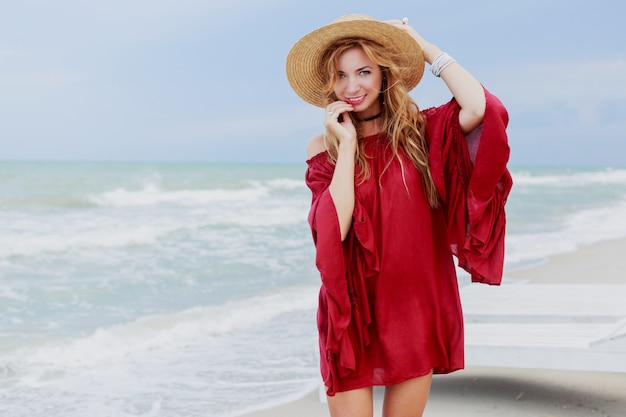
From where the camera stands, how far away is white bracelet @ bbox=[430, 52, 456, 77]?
101 inches

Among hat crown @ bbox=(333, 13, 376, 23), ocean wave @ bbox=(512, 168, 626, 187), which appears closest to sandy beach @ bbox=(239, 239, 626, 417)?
hat crown @ bbox=(333, 13, 376, 23)

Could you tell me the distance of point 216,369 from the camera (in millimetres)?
5797


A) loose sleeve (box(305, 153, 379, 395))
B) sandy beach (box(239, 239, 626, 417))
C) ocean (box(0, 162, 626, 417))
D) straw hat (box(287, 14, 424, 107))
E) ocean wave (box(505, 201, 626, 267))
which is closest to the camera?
loose sleeve (box(305, 153, 379, 395))

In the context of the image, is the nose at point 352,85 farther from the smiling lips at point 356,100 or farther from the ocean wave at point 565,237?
the ocean wave at point 565,237

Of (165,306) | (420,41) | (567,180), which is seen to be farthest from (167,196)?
(567,180)

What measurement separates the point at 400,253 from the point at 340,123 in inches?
17.7

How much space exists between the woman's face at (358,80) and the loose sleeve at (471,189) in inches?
8.6

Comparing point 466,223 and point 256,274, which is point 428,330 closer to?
point 466,223

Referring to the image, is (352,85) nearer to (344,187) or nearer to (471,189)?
(344,187)

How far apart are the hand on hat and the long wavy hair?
0.09m

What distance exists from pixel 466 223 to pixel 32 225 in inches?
590

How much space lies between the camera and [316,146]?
272 cm

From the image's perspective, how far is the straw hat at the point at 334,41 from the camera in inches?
102

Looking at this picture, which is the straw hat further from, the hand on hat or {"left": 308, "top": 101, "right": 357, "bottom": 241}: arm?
{"left": 308, "top": 101, "right": 357, "bottom": 241}: arm
